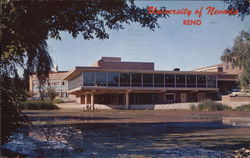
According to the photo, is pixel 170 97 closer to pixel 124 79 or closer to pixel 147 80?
pixel 147 80

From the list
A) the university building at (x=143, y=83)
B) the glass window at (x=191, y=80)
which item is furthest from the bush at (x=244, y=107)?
the glass window at (x=191, y=80)

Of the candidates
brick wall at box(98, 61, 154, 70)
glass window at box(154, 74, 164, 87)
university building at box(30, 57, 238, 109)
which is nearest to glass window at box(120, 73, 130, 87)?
university building at box(30, 57, 238, 109)

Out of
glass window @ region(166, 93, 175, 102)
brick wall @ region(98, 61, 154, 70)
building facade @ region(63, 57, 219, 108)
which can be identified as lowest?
glass window @ region(166, 93, 175, 102)

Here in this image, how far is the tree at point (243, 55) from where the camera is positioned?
3012 centimetres

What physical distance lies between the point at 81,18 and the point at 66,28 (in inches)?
22.5

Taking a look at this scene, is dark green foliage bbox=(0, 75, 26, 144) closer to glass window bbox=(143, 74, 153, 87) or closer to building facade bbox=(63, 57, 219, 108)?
building facade bbox=(63, 57, 219, 108)

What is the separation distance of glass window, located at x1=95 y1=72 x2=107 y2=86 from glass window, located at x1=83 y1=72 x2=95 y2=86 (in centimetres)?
54

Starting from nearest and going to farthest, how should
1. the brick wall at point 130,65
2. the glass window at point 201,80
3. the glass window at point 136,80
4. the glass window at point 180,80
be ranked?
the glass window at point 136,80 → the glass window at point 180,80 → the glass window at point 201,80 → the brick wall at point 130,65

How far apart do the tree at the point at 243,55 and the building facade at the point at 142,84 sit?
950cm

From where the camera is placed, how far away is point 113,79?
4009cm

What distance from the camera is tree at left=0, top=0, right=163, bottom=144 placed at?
5453 mm

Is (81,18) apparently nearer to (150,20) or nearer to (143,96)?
(150,20)

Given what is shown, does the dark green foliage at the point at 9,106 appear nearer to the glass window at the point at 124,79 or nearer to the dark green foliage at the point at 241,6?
the dark green foliage at the point at 241,6

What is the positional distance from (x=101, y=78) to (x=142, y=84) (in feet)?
19.8
